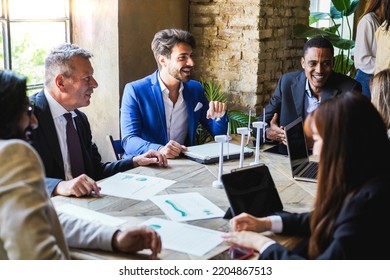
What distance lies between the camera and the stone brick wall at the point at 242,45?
468 centimetres

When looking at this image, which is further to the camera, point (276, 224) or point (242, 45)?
point (242, 45)

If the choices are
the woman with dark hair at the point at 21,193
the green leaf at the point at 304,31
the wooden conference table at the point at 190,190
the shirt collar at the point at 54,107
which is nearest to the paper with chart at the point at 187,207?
the wooden conference table at the point at 190,190

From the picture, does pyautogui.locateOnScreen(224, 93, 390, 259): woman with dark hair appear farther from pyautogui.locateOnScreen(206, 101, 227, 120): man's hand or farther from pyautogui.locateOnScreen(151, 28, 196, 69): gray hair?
pyautogui.locateOnScreen(151, 28, 196, 69): gray hair

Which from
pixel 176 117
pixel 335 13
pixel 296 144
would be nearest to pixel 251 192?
pixel 296 144

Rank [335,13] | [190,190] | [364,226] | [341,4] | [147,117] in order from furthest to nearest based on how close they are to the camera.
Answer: [335,13] < [341,4] < [147,117] < [190,190] < [364,226]

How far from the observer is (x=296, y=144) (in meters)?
3.01

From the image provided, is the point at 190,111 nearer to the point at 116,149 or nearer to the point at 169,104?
the point at 169,104

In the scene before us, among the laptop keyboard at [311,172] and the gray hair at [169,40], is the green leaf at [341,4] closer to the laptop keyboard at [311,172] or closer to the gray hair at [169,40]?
the gray hair at [169,40]

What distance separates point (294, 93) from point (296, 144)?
3.32 ft

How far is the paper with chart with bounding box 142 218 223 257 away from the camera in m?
1.96

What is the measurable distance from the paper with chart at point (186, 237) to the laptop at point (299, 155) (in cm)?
90

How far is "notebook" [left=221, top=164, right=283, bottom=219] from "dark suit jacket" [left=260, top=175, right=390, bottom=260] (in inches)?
20.4
